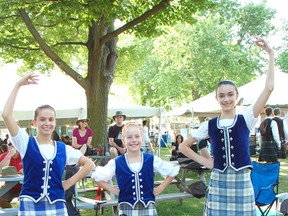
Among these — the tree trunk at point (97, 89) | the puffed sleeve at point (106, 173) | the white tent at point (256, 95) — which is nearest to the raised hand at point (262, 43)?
the puffed sleeve at point (106, 173)

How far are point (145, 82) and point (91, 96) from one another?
23424mm

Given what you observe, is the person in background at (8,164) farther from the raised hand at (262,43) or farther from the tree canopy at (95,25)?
the tree canopy at (95,25)

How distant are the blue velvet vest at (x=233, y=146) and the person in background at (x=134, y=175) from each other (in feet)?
1.47

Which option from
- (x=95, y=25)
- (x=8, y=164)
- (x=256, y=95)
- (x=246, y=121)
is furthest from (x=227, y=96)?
(x=256, y=95)

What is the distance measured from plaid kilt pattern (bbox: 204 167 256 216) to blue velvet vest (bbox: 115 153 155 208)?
550 mm

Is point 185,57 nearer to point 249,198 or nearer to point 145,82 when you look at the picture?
point 145,82

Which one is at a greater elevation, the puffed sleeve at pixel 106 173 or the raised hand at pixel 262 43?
the raised hand at pixel 262 43

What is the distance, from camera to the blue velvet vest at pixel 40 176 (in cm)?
327

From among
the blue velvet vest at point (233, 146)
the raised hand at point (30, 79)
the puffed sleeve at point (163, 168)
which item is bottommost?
the puffed sleeve at point (163, 168)

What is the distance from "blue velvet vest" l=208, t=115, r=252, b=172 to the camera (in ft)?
11.3

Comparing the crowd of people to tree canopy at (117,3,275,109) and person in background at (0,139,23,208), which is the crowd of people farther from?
tree canopy at (117,3,275,109)

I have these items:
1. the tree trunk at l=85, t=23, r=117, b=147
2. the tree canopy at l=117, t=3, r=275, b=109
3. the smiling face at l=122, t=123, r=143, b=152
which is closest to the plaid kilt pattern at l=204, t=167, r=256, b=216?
the smiling face at l=122, t=123, r=143, b=152

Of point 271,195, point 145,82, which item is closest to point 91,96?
point 271,195

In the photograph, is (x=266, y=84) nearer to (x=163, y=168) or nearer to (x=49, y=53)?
(x=163, y=168)
